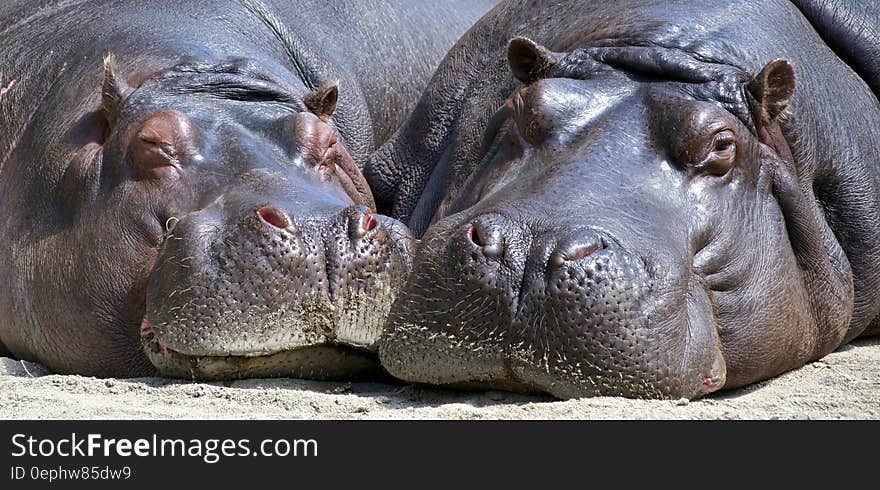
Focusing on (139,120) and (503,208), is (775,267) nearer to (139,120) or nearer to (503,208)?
(503,208)

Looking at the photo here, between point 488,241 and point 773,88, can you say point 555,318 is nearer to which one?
point 488,241

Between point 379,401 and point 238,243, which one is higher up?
point 238,243

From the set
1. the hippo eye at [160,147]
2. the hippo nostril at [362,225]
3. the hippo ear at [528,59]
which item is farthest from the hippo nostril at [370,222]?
the hippo ear at [528,59]

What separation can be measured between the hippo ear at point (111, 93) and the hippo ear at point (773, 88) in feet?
7.27

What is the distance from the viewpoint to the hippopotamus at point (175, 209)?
4.68 metres

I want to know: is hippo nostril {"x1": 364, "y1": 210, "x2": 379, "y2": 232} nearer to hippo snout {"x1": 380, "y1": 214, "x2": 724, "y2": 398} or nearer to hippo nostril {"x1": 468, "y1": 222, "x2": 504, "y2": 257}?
hippo snout {"x1": 380, "y1": 214, "x2": 724, "y2": 398}

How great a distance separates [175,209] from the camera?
4.94 m

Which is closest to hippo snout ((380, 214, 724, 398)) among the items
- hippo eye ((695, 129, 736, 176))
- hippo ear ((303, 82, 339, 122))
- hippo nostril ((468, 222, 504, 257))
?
hippo nostril ((468, 222, 504, 257))

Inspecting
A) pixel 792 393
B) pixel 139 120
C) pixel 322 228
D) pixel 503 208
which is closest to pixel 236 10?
pixel 139 120

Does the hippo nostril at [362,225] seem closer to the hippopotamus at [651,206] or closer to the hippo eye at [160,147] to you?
the hippopotamus at [651,206]

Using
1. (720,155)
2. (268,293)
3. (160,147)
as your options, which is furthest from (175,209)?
(720,155)

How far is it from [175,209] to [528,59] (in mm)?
1349

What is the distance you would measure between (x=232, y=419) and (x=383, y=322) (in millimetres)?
Result: 785

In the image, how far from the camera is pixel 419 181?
6176mm
